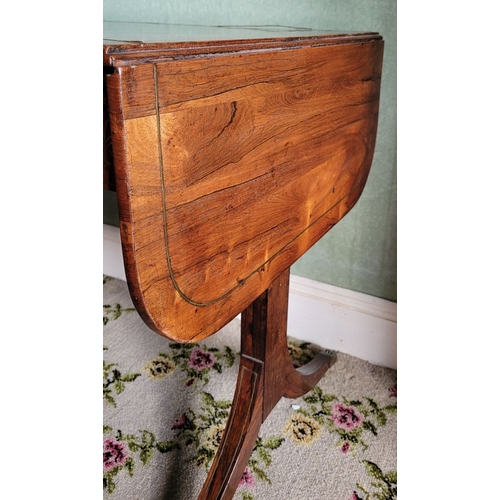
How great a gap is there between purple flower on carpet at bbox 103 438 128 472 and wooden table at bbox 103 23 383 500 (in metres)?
0.23

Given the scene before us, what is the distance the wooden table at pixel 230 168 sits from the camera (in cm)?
53

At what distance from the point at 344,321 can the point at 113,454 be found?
688 mm

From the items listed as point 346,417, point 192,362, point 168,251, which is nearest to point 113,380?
point 192,362

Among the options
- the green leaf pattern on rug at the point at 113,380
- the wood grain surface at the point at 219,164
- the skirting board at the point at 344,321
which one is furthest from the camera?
the skirting board at the point at 344,321

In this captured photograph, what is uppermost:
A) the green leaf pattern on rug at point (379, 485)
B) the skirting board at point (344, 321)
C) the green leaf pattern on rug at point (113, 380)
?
the skirting board at point (344, 321)

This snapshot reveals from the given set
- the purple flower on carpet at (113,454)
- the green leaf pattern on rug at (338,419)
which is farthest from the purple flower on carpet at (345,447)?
the purple flower on carpet at (113,454)

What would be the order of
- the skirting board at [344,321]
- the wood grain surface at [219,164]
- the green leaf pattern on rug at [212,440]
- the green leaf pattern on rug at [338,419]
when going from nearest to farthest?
the wood grain surface at [219,164]
the green leaf pattern on rug at [212,440]
the green leaf pattern on rug at [338,419]
the skirting board at [344,321]

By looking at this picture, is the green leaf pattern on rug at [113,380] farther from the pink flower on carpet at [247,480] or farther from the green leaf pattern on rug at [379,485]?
the green leaf pattern on rug at [379,485]

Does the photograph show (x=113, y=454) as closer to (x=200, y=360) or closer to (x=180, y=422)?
(x=180, y=422)

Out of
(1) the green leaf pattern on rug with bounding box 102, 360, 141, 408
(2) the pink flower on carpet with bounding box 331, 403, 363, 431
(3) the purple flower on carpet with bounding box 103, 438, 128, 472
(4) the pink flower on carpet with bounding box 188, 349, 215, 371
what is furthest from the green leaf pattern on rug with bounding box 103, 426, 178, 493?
(2) the pink flower on carpet with bounding box 331, 403, 363, 431

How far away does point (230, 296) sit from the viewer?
716mm

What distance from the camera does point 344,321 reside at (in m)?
1.47
